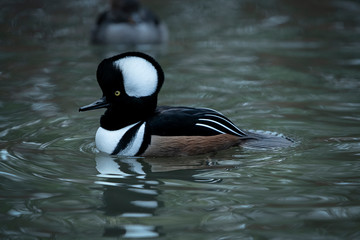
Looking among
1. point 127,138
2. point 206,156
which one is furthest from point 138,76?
point 206,156

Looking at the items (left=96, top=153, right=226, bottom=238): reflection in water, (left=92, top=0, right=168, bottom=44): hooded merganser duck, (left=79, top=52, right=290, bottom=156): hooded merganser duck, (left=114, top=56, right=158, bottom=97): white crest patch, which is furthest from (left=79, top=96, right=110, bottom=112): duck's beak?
(left=92, top=0, right=168, bottom=44): hooded merganser duck

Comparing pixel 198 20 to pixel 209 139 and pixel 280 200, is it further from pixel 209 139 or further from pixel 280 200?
pixel 280 200

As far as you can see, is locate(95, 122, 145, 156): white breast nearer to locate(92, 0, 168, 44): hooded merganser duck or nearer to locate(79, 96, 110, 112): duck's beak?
locate(79, 96, 110, 112): duck's beak

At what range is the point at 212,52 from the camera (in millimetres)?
12453

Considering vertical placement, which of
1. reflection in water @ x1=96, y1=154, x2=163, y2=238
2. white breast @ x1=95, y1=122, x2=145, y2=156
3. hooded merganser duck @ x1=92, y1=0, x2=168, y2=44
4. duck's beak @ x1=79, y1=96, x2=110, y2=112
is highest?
hooded merganser duck @ x1=92, y1=0, x2=168, y2=44

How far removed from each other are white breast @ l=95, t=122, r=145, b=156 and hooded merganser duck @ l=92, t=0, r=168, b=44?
7.29 meters

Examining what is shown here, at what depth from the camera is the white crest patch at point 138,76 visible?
20.2 ft

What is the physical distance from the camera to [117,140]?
6508 millimetres

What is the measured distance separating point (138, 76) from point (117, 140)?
2.36 ft

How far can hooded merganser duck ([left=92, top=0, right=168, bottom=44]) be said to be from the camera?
13.7m

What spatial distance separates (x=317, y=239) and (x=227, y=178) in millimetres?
1511

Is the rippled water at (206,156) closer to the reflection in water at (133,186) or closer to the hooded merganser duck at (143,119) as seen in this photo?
the reflection in water at (133,186)

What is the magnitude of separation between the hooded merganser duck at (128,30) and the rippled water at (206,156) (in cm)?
38

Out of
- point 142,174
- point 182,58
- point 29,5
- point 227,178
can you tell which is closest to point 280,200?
point 227,178
